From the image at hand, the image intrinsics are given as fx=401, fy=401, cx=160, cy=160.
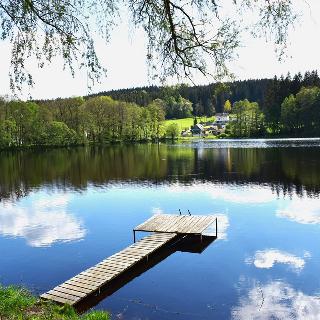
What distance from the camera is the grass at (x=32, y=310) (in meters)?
12.6

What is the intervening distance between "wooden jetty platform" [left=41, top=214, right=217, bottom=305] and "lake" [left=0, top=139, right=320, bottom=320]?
3.08ft

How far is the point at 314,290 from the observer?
682 inches

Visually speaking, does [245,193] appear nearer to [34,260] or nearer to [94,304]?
[34,260]

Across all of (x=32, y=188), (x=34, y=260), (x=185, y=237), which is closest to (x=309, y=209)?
(x=185, y=237)

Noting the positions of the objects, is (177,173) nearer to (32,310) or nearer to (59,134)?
(32,310)

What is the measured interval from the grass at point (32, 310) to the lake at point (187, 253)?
5.60 feet

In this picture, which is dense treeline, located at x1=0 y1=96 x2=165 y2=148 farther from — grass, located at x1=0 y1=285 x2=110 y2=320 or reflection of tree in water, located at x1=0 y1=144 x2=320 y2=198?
grass, located at x1=0 y1=285 x2=110 y2=320

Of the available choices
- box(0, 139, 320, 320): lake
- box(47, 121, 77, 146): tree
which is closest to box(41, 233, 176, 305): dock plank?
box(0, 139, 320, 320): lake

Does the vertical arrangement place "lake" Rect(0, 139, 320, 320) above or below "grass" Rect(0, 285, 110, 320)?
below

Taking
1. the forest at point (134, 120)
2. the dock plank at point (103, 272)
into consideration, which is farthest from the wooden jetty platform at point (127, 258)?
the forest at point (134, 120)

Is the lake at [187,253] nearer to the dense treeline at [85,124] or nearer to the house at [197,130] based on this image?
the dense treeline at [85,124]

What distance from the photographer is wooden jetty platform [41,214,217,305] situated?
16438 mm

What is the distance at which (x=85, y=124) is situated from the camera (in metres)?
135

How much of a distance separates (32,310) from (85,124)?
407 feet
